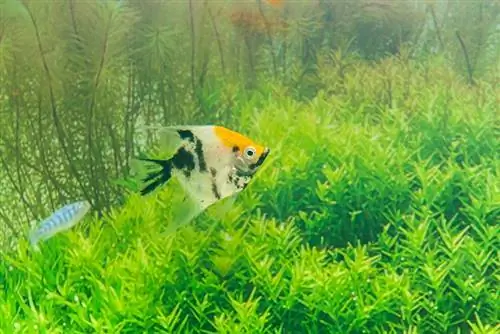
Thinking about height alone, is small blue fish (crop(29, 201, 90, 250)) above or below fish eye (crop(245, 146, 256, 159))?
below

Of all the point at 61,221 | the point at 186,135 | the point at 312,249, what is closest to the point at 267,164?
the point at 312,249

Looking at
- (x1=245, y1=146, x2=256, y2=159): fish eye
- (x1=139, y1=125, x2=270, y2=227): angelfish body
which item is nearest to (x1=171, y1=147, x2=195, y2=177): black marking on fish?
(x1=139, y1=125, x2=270, y2=227): angelfish body

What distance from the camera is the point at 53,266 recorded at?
362 cm

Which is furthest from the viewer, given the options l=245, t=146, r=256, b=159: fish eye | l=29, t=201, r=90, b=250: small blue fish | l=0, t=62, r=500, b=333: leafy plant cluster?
l=29, t=201, r=90, b=250: small blue fish

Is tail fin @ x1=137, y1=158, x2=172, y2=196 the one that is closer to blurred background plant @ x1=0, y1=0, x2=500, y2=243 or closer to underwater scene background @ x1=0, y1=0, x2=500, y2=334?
underwater scene background @ x1=0, y1=0, x2=500, y2=334

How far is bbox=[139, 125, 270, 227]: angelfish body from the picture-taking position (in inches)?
108

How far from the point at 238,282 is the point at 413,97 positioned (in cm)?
182

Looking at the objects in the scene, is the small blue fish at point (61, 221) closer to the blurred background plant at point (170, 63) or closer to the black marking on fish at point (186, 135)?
the blurred background plant at point (170, 63)

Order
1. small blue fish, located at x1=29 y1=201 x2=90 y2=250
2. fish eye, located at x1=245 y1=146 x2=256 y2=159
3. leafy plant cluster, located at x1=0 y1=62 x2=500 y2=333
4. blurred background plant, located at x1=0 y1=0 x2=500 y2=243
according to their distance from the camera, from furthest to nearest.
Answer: blurred background plant, located at x1=0 y1=0 x2=500 y2=243, small blue fish, located at x1=29 y1=201 x2=90 y2=250, leafy plant cluster, located at x1=0 y1=62 x2=500 y2=333, fish eye, located at x1=245 y1=146 x2=256 y2=159

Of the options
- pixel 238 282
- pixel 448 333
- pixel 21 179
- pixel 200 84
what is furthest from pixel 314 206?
pixel 21 179

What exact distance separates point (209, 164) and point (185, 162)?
4.2 inches

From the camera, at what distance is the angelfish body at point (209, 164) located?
108 inches

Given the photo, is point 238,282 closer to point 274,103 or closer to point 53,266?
point 53,266

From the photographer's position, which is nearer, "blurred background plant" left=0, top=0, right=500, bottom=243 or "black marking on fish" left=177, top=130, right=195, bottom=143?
"black marking on fish" left=177, top=130, right=195, bottom=143
